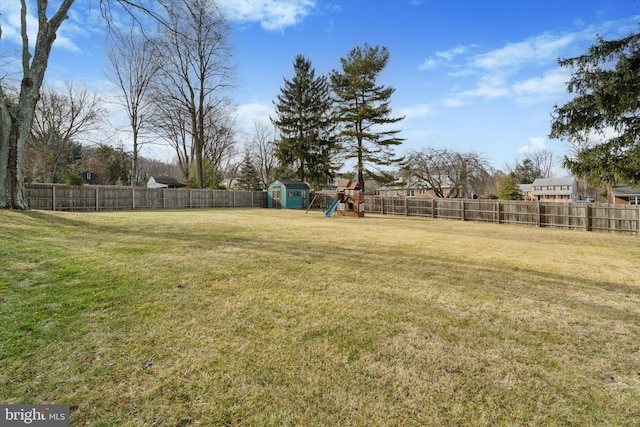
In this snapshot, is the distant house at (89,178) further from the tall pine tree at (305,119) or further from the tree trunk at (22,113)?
the tree trunk at (22,113)

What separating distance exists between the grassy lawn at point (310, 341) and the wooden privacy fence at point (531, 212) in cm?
855

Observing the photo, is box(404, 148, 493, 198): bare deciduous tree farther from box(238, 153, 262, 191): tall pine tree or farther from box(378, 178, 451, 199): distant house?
box(238, 153, 262, 191): tall pine tree

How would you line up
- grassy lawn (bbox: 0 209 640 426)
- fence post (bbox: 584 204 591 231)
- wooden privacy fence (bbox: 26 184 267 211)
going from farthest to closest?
wooden privacy fence (bbox: 26 184 267 211)
fence post (bbox: 584 204 591 231)
grassy lawn (bbox: 0 209 640 426)

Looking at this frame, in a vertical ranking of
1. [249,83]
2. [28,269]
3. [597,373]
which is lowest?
[597,373]

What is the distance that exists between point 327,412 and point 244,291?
6.58 feet

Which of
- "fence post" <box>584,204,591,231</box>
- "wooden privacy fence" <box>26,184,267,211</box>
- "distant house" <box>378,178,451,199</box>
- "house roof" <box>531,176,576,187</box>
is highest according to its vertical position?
"house roof" <box>531,176,576,187</box>

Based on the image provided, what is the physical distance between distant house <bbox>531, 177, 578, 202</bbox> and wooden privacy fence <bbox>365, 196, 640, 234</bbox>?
37303 millimetres

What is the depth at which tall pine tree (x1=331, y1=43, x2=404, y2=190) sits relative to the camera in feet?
74.4

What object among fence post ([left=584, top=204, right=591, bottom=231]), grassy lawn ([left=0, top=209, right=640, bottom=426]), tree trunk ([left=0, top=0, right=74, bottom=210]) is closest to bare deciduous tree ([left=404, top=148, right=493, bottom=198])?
fence post ([left=584, top=204, right=591, bottom=231])

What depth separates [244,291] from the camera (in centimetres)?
338

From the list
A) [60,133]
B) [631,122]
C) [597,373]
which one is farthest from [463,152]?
[60,133]

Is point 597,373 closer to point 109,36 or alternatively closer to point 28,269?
point 28,269

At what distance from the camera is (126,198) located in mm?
17766

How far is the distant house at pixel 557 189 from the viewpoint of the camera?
43219 mm
